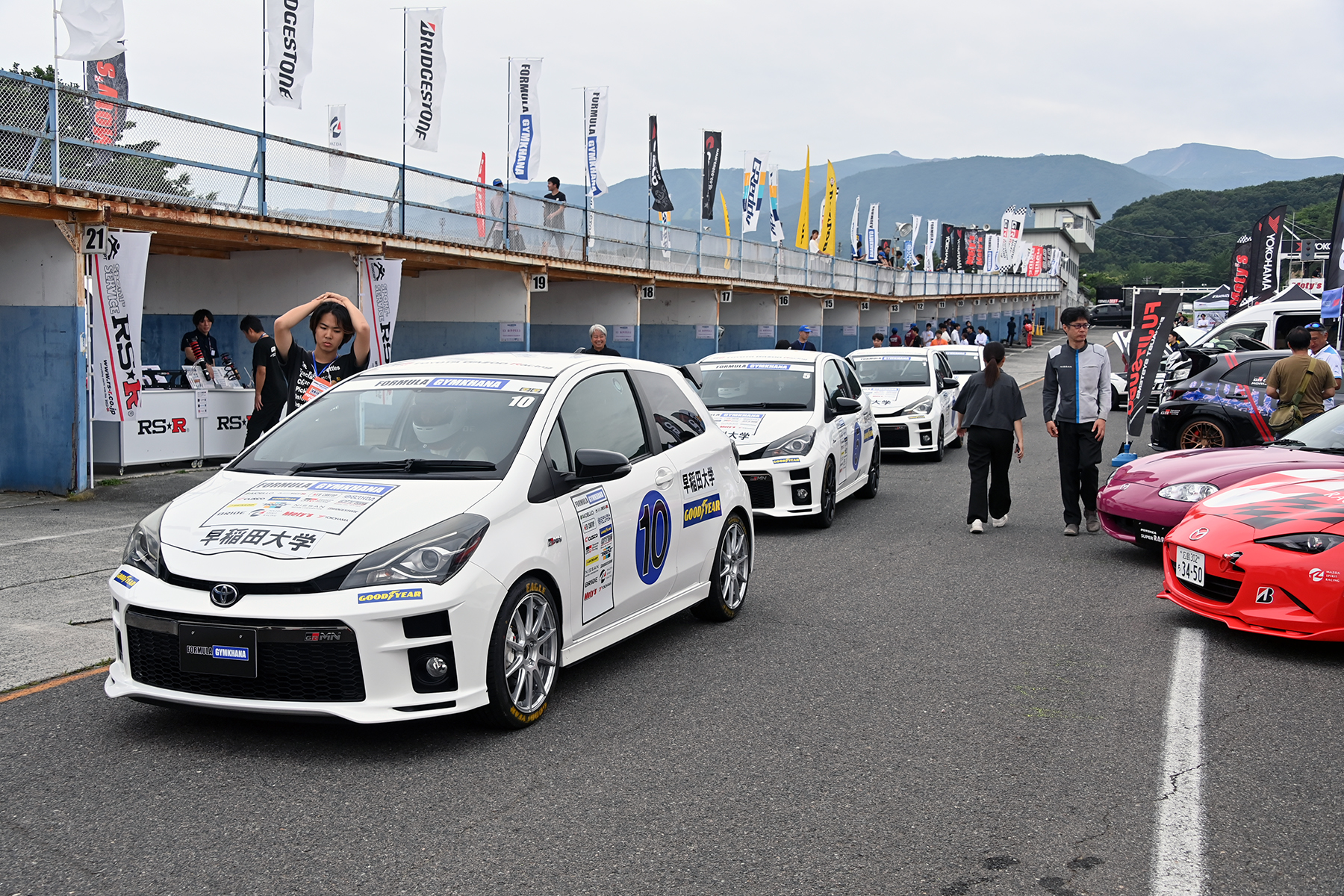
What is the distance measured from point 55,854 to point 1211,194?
18132cm

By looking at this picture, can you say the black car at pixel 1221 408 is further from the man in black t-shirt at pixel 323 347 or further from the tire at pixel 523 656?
the tire at pixel 523 656

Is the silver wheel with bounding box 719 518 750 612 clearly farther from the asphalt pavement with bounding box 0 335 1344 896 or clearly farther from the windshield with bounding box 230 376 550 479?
the windshield with bounding box 230 376 550 479

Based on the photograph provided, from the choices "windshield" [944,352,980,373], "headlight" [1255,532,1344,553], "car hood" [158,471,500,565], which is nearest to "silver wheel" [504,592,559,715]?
"car hood" [158,471,500,565]

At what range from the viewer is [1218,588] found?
6.56 meters

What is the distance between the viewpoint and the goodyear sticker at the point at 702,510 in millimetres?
6355

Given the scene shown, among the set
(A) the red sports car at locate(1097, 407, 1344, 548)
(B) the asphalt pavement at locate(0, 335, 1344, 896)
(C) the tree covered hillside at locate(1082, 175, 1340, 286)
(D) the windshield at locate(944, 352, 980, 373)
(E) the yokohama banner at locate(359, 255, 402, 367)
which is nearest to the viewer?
(B) the asphalt pavement at locate(0, 335, 1344, 896)

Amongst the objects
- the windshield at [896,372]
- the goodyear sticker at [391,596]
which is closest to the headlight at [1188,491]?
the goodyear sticker at [391,596]

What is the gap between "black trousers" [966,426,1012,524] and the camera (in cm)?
1034

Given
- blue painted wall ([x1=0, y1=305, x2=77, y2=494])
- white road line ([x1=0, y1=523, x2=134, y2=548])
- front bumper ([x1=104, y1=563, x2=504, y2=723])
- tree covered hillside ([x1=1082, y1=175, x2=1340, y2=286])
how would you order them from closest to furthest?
front bumper ([x1=104, y1=563, x2=504, y2=723])
white road line ([x1=0, y1=523, x2=134, y2=548])
blue painted wall ([x1=0, y1=305, x2=77, y2=494])
tree covered hillside ([x1=1082, y1=175, x2=1340, y2=286])

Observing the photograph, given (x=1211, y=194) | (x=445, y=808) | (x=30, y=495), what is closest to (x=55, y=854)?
(x=445, y=808)

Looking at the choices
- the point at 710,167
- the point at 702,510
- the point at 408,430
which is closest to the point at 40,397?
the point at 408,430

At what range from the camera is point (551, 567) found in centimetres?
495

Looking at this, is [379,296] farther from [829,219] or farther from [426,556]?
[829,219]

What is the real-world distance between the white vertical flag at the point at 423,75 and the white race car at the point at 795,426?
9.42m
